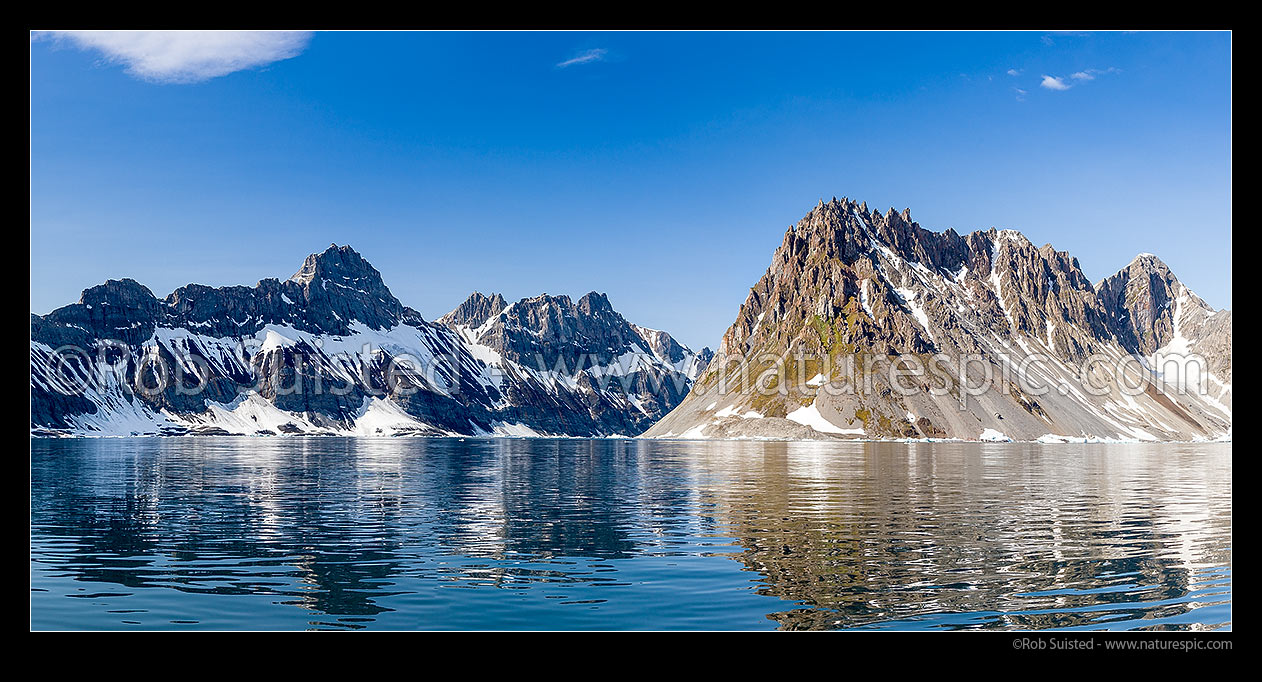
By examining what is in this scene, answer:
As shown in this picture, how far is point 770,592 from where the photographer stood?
4031 cm

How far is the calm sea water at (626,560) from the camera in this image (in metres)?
36.2

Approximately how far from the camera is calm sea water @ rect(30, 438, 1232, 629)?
36219mm

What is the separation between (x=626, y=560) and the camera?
163 ft

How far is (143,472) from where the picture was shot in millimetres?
135000
